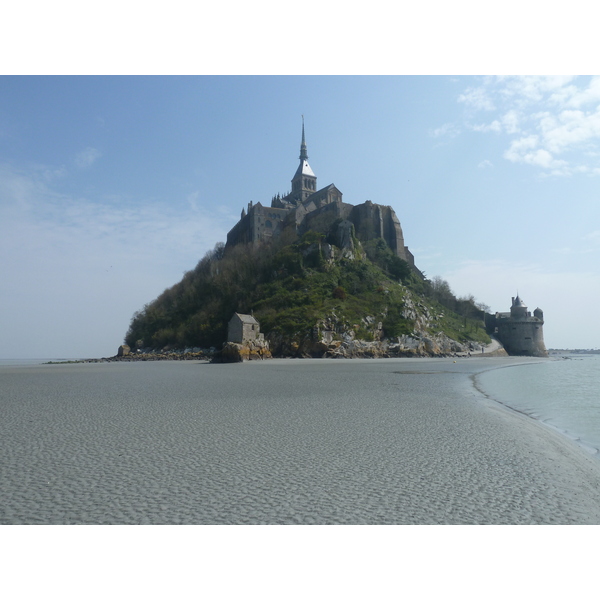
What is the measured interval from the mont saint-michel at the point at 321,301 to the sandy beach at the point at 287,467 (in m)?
31.7

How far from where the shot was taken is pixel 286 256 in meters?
63.8

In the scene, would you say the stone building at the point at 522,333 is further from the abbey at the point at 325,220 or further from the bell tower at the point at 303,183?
the bell tower at the point at 303,183

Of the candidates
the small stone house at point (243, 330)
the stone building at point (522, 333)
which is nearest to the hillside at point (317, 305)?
the small stone house at point (243, 330)

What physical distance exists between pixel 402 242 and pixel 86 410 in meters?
71.7

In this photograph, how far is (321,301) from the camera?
55312 mm

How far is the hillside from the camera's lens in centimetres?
5147

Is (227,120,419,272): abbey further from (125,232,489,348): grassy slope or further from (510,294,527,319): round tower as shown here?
(510,294,527,319): round tower

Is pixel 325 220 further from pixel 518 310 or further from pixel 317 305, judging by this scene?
pixel 518 310

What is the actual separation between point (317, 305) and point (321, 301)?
1269 mm

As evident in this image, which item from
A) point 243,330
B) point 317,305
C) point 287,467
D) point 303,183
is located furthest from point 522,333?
point 287,467

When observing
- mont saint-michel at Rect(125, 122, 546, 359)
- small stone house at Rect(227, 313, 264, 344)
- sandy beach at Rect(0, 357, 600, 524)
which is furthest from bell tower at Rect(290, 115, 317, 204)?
sandy beach at Rect(0, 357, 600, 524)

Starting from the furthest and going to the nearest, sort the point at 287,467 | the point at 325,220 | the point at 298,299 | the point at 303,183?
the point at 303,183 → the point at 325,220 → the point at 298,299 → the point at 287,467

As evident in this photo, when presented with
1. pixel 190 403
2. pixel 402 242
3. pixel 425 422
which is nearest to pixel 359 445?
pixel 425 422

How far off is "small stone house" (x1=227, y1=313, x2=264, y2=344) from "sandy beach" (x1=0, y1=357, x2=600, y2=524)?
37.1 meters
